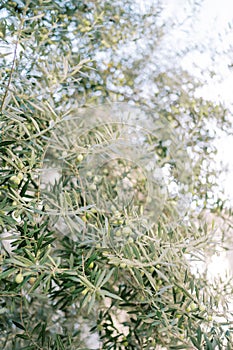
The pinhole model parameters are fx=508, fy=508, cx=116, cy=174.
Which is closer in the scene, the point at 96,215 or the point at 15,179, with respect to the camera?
the point at 15,179

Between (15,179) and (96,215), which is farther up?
(15,179)

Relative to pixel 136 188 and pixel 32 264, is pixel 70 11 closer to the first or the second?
pixel 136 188

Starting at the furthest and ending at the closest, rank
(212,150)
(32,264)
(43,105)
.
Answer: (212,150) < (43,105) < (32,264)

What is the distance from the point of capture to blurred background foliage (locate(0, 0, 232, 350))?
782 millimetres

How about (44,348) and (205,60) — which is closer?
(44,348)

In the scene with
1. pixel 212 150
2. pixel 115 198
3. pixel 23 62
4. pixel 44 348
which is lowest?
pixel 44 348

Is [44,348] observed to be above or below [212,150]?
below

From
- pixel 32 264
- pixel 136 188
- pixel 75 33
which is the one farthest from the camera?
pixel 75 33

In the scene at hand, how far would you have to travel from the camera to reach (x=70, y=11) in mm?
1331

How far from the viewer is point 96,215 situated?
923mm

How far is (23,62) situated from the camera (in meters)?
1.07

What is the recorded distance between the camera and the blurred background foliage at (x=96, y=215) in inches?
30.8

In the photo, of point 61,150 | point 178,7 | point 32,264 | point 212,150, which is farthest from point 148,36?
point 32,264

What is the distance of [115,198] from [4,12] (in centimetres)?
50
